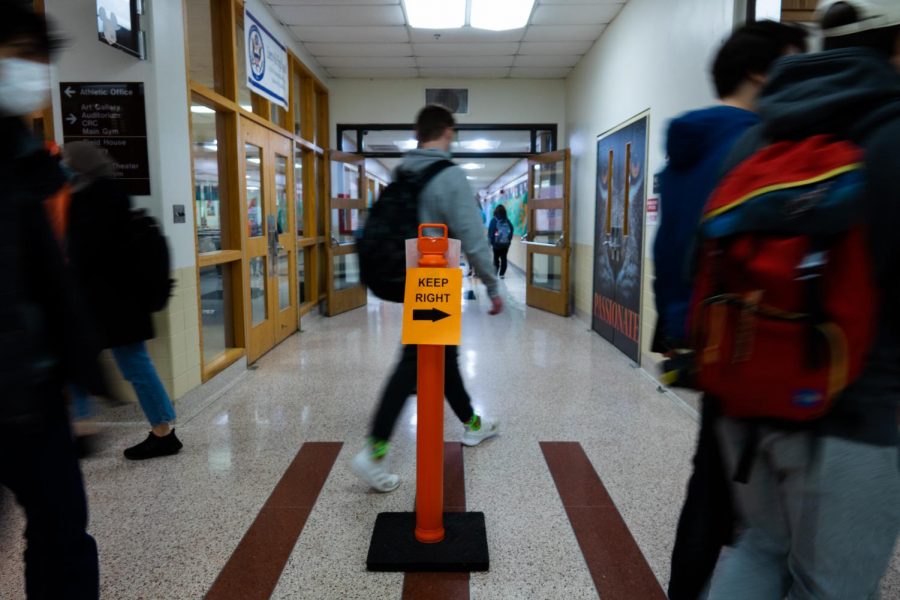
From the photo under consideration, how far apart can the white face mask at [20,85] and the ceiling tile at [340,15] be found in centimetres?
443

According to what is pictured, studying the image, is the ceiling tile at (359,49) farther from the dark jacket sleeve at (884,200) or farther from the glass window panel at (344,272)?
the dark jacket sleeve at (884,200)

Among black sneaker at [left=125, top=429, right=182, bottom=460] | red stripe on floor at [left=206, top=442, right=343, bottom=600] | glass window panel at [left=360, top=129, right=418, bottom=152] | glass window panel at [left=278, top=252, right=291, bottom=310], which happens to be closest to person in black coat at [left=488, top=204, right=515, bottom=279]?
glass window panel at [left=360, top=129, right=418, bottom=152]

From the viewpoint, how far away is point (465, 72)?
6.91m

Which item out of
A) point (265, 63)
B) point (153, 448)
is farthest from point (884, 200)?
point (265, 63)

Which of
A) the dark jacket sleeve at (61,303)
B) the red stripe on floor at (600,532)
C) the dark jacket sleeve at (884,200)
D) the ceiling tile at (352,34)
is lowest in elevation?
the red stripe on floor at (600,532)

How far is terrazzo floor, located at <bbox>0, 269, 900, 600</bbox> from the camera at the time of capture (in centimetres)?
183

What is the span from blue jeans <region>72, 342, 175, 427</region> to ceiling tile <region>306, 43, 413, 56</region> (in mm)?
4292

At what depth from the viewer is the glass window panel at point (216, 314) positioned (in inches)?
169

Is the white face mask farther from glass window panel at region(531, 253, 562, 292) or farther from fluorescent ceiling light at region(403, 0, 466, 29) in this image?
glass window panel at region(531, 253, 562, 292)

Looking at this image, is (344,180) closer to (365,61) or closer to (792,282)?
(365,61)

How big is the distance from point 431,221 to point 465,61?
4.86 metres

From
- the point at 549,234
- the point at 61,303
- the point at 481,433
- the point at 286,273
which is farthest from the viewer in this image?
the point at 549,234

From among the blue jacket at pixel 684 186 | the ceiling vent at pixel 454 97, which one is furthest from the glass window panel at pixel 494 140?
the blue jacket at pixel 684 186

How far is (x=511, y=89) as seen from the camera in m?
7.22
